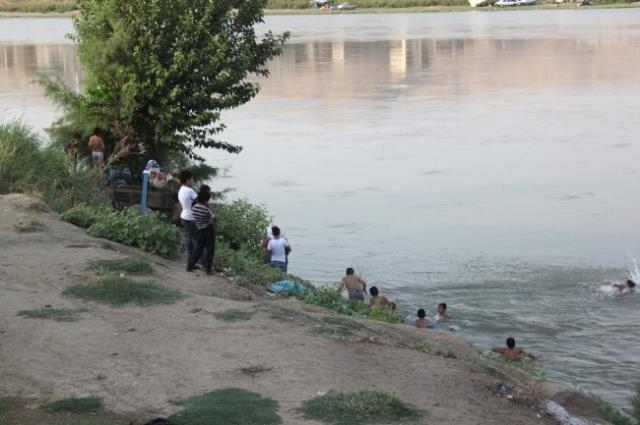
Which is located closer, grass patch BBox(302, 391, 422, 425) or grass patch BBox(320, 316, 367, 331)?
grass patch BBox(302, 391, 422, 425)

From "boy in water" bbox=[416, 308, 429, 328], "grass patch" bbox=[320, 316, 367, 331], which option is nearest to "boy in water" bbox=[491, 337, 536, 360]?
"boy in water" bbox=[416, 308, 429, 328]

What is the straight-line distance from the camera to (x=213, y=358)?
9984 mm

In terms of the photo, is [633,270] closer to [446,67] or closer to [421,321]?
[421,321]

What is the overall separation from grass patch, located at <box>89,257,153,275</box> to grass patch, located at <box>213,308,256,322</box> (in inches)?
89.0

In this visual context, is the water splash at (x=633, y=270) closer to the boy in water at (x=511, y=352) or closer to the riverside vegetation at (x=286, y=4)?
the boy in water at (x=511, y=352)

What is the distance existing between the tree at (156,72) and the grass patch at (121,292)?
336 inches

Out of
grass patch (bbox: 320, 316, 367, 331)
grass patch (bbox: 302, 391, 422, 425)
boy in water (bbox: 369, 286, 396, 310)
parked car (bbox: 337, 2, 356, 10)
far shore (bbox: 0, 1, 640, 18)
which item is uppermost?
parked car (bbox: 337, 2, 356, 10)

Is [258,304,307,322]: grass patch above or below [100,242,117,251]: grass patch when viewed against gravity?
below

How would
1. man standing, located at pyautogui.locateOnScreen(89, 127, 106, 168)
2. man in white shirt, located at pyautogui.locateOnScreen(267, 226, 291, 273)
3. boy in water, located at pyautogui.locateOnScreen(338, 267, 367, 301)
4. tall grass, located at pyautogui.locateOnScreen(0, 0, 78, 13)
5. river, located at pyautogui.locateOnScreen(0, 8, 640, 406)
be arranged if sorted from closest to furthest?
boy in water, located at pyautogui.locateOnScreen(338, 267, 367, 301), man in white shirt, located at pyautogui.locateOnScreen(267, 226, 291, 273), river, located at pyautogui.locateOnScreen(0, 8, 640, 406), man standing, located at pyautogui.locateOnScreen(89, 127, 106, 168), tall grass, located at pyautogui.locateOnScreen(0, 0, 78, 13)

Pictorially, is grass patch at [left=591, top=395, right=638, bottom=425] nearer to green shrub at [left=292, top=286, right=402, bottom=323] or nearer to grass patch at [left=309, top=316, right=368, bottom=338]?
grass patch at [left=309, top=316, right=368, bottom=338]

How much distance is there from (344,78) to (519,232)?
90.6 feet

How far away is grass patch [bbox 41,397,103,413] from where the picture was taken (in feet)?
28.3

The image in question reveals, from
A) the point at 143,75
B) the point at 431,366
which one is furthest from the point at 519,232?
→ the point at 431,366

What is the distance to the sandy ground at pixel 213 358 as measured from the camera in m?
9.11
